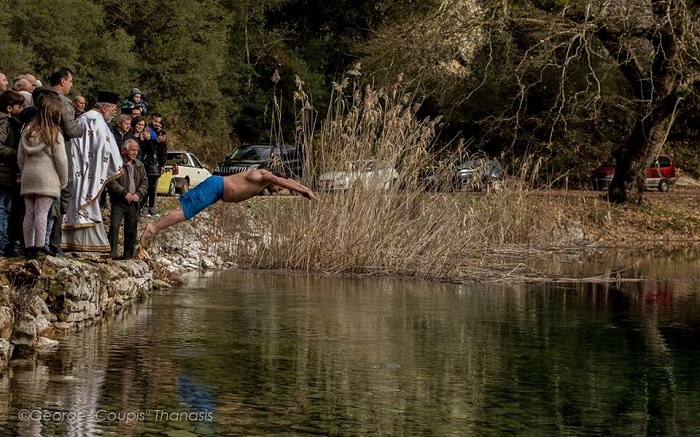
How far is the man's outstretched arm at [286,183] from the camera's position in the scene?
1413 centimetres

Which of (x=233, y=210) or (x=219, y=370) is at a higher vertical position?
(x=233, y=210)

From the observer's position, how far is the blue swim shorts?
14719 millimetres

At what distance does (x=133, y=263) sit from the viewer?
1545 centimetres

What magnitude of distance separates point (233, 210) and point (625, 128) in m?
26.4

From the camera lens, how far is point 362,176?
19.4 metres

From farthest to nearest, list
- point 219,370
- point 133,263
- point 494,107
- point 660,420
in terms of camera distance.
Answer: point 494,107 < point 133,263 < point 219,370 < point 660,420

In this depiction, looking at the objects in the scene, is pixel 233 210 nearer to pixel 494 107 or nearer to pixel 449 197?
pixel 449 197

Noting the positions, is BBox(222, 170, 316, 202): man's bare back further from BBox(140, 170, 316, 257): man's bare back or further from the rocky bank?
the rocky bank

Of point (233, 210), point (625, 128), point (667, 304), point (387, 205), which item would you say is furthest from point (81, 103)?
point (625, 128)

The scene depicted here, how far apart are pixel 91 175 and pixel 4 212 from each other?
5.59ft

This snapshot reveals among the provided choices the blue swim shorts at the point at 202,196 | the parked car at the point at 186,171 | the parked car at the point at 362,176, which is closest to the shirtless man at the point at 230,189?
the blue swim shorts at the point at 202,196

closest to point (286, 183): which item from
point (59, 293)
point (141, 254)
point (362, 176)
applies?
point (59, 293)

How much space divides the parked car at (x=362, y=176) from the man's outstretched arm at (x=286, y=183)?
4806mm

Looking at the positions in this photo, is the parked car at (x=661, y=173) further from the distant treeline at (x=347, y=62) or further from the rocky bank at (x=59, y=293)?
the rocky bank at (x=59, y=293)
